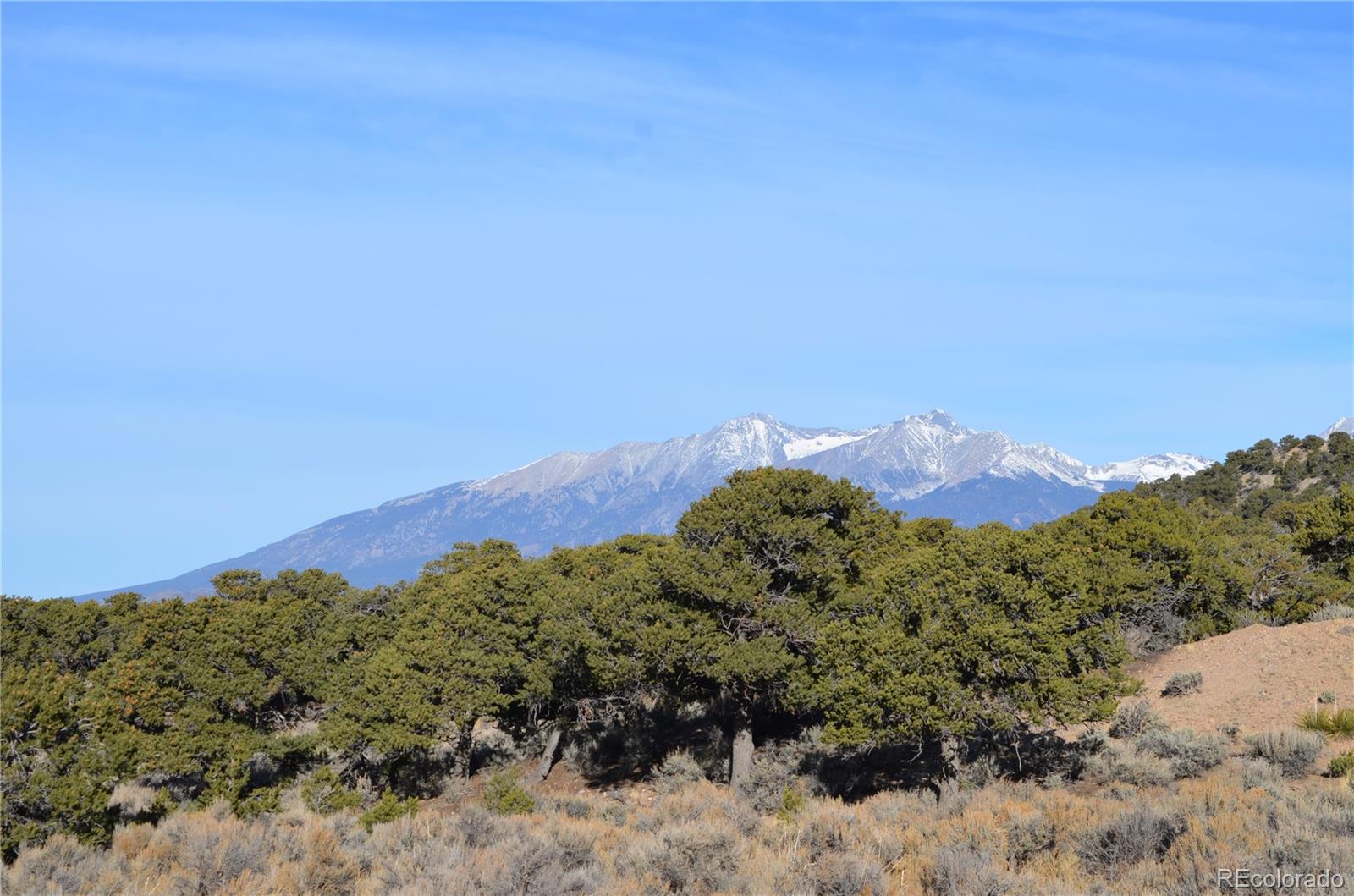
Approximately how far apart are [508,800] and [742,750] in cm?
656

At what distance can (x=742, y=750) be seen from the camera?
25812 millimetres

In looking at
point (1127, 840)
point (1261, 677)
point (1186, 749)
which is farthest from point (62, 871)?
point (1261, 677)

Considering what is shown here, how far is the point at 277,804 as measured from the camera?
25.0m

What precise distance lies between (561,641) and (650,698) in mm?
6953

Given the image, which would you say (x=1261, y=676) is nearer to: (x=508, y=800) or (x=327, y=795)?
(x=508, y=800)

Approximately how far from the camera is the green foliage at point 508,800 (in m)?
22.1

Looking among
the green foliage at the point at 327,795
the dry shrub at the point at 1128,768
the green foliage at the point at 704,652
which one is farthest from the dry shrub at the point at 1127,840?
the green foliage at the point at 327,795

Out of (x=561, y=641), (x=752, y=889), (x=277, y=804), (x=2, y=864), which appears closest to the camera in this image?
(x=752, y=889)

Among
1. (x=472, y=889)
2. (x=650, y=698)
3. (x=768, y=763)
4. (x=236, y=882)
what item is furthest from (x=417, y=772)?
(x=472, y=889)

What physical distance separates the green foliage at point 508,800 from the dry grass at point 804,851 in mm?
3905

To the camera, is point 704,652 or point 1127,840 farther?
point 704,652

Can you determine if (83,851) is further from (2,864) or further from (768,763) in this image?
(768,763)
